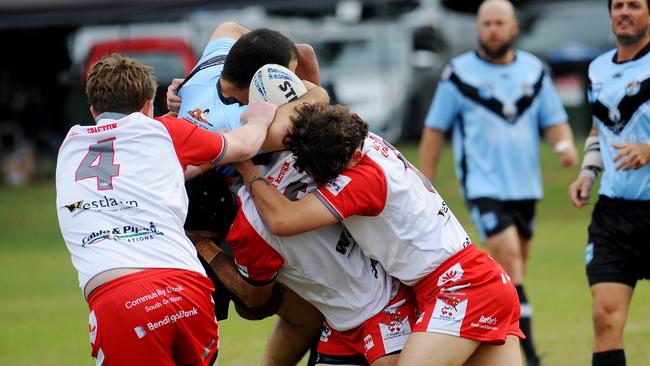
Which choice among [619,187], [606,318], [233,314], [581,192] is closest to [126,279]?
[606,318]

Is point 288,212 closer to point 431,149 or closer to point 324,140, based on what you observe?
point 324,140

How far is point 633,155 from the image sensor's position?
6.28 meters

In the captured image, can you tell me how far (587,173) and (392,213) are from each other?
2.10 meters

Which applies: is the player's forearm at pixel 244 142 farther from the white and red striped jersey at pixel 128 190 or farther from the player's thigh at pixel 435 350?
the player's thigh at pixel 435 350

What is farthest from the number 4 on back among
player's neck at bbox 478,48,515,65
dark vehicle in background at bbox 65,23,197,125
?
dark vehicle in background at bbox 65,23,197,125

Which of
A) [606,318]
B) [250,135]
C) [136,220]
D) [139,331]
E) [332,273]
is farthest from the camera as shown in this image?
[606,318]

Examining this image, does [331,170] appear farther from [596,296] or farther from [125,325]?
[596,296]

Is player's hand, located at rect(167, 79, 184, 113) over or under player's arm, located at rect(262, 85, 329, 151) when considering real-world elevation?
under

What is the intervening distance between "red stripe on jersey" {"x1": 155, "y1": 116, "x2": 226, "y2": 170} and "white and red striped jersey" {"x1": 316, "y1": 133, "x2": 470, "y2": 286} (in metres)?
0.47

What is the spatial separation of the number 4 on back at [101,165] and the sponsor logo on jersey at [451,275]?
1.49m

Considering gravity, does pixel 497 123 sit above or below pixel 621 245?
below

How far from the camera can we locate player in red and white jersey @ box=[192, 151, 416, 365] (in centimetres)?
541

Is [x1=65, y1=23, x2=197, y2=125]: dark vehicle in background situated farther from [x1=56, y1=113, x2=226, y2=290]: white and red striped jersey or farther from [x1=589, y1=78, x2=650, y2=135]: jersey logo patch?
[x1=56, y1=113, x2=226, y2=290]: white and red striped jersey

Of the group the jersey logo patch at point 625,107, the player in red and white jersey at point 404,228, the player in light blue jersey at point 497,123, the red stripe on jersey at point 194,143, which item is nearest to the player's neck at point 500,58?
the player in light blue jersey at point 497,123
